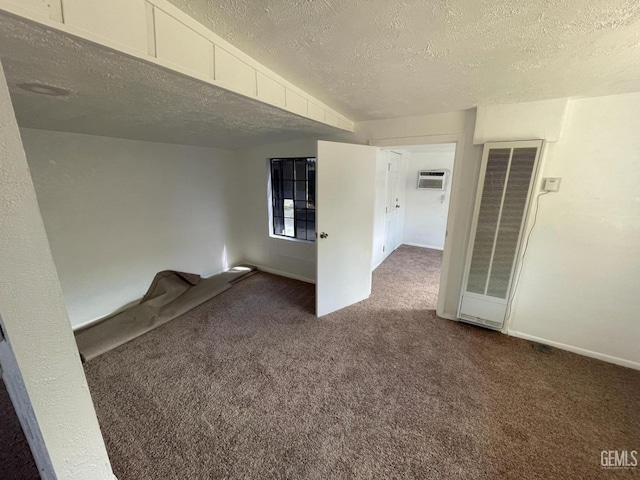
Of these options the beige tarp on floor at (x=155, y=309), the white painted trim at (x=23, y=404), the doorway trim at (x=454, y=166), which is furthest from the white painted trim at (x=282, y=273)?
the white painted trim at (x=23, y=404)

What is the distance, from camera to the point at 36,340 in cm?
85

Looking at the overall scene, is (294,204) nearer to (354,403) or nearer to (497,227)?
(497,227)

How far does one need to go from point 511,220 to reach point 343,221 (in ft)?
4.99

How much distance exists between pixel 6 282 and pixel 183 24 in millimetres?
1116

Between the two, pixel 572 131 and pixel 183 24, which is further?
pixel 572 131

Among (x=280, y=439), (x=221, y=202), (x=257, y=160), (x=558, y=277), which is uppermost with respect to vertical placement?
(x=257, y=160)

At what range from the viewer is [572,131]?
200 cm

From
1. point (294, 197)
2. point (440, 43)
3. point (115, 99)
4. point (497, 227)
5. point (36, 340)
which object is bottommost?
point (36, 340)

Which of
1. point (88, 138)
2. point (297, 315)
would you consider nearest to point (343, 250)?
point (297, 315)

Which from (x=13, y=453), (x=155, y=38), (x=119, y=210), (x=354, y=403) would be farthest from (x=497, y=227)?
(x=119, y=210)

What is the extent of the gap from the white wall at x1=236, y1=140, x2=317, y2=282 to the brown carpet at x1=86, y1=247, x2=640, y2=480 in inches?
44.9

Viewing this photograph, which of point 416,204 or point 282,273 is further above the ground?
point 416,204

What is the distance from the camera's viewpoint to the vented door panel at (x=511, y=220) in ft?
6.92

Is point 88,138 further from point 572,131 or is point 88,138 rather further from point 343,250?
point 572,131
